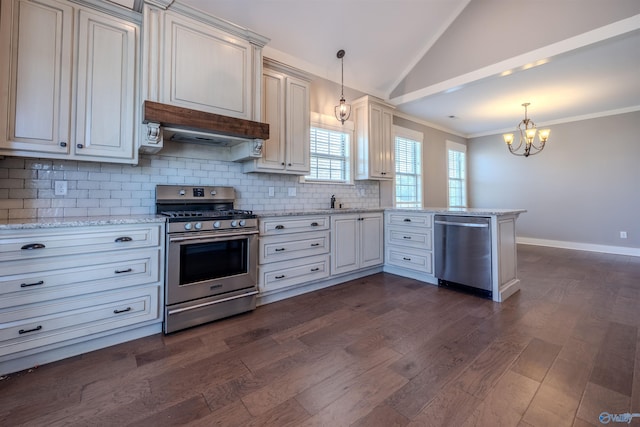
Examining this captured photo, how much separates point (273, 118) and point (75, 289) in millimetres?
2261

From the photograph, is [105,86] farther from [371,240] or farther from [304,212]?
[371,240]

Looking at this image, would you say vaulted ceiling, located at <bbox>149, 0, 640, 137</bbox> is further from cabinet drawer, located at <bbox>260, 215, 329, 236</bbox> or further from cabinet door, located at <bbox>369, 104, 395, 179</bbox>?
cabinet drawer, located at <bbox>260, 215, 329, 236</bbox>

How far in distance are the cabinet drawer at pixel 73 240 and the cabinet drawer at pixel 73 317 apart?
0.33 metres

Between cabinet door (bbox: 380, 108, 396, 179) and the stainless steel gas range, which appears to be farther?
cabinet door (bbox: 380, 108, 396, 179)

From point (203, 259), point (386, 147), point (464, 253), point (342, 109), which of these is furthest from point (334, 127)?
point (203, 259)

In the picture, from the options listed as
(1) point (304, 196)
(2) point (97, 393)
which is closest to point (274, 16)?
(1) point (304, 196)

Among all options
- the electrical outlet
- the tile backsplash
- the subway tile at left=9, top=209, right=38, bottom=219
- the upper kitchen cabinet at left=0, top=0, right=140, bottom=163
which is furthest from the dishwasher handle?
the subway tile at left=9, top=209, right=38, bottom=219

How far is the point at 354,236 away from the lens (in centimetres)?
350

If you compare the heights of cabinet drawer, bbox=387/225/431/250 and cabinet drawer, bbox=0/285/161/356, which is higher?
cabinet drawer, bbox=387/225/431/250

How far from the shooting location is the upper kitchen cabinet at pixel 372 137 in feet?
13.2

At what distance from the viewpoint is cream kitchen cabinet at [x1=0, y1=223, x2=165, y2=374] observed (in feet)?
5.39

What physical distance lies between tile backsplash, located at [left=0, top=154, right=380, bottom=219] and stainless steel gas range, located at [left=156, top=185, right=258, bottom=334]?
167mm

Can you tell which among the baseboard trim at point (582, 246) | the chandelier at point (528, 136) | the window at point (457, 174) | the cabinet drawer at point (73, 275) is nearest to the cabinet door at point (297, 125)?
the cabinet drawer at point (73, 275)

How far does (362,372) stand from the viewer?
1.65 meters
